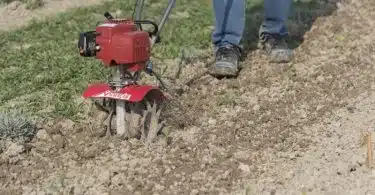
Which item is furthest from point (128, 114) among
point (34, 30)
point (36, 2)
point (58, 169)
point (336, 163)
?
point (36, 2)

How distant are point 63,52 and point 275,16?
1.69 metres

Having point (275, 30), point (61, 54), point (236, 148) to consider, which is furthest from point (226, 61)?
point (61, 54)

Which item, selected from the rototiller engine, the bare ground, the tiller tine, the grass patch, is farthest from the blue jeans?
the grass patch

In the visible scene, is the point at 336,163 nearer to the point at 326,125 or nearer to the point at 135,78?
the point at 326,125

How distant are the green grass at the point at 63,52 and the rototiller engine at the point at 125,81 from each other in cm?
51

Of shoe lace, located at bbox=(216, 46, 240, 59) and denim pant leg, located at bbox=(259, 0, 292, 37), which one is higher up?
denim pant leg, located at bbox=(259, 0, 292, 37)

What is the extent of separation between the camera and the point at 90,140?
3.49 metres

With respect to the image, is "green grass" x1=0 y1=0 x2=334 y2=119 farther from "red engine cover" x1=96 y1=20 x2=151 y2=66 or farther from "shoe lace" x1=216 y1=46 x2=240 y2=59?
"red engine cover" x1=96 y1=20 x2=151 y2=66

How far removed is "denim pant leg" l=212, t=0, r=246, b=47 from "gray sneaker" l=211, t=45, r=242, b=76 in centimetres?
6

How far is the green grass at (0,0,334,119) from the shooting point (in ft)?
13.3

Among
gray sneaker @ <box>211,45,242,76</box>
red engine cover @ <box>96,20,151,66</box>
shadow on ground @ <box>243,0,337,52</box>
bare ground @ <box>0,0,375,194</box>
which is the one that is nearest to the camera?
bare ground @ <box>0,0,375,194</box>

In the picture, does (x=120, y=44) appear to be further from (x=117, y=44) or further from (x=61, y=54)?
(x=61, y=54)

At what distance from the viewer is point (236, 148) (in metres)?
3.41

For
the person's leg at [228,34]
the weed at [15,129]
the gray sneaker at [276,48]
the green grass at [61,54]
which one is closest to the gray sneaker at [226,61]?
the person's leg at [228,34]
